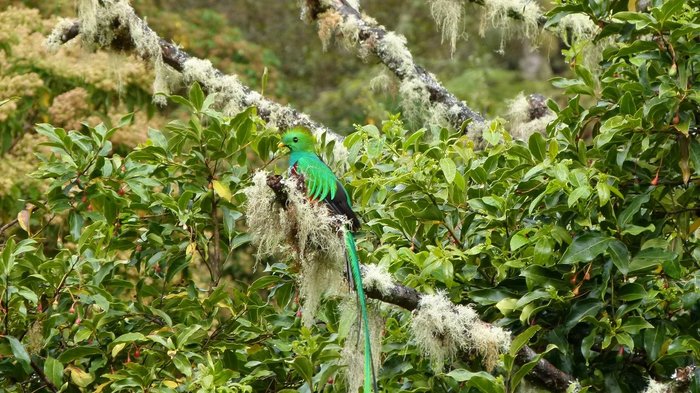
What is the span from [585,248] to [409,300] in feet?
1.89

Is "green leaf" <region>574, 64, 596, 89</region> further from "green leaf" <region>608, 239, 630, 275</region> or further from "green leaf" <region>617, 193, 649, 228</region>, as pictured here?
"green leaf" <region>608, 239, 630, 275</region>

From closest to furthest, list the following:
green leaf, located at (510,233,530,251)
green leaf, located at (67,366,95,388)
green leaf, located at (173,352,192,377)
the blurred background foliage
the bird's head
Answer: green leaf, located at (510,233,530,251), green leaf, located at (173,352,192,377), green leaf, located at (67,366,95,388), the bird's head, the blurred background foliage

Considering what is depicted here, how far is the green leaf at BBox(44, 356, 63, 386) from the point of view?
3543mm

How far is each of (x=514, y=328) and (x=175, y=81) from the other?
107 inches

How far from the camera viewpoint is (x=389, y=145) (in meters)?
4.00

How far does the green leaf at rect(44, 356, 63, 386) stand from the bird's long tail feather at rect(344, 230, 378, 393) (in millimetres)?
1097

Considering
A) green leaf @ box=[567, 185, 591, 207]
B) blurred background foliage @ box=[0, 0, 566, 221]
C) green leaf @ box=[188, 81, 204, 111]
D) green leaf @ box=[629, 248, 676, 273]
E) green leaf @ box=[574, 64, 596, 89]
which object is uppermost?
blurred background foliage @ box=[0, 0, 566, 221]

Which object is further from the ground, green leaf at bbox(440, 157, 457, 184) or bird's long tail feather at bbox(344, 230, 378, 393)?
green leaf at bbox(440, 157, 457, 184)

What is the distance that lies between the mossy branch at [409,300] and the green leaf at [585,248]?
33cm

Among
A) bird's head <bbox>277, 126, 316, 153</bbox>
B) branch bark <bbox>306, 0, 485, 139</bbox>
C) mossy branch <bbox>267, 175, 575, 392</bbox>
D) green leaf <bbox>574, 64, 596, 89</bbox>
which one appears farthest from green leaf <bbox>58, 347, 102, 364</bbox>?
branch bark <bbox>306, 0, 485, 139</bbox>

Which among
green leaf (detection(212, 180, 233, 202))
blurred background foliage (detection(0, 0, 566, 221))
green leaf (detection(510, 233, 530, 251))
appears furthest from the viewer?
blurred background foliage (detection(0, 0, 566, 221))

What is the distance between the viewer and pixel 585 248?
3215mm

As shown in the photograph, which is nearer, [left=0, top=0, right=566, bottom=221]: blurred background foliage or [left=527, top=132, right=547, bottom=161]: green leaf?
[left=527, top=132, right=547, bottom=161]: green leaf

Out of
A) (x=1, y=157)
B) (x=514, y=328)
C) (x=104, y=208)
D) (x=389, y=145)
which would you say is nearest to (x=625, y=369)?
(x=514, y=328)
